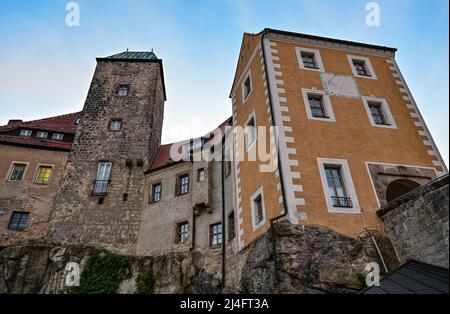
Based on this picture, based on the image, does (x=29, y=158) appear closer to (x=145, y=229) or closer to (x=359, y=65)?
(x=145, y=229)

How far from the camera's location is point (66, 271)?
16.1 m

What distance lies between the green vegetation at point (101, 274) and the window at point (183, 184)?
15.2 feet

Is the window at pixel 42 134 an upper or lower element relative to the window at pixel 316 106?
upper

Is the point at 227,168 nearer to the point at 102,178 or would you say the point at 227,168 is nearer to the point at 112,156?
the point at 102,178

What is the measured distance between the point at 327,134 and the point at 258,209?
3667mm

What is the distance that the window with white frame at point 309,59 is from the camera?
45.0 ft

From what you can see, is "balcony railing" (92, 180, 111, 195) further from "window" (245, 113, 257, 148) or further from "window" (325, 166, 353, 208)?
"window" (325, 166, 353, 208)

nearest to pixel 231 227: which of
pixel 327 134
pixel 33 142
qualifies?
pixel 327 134

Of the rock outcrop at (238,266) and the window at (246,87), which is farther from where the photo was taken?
the window at (246,87)

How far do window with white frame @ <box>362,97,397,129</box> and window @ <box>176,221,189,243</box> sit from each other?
10198 mm

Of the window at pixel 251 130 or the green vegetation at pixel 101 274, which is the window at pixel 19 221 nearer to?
the green vegetation at pixel 101 274

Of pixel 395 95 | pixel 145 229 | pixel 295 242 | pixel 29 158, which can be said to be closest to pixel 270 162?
pixel 295 242

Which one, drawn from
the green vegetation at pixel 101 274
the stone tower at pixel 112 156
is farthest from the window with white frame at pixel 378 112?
the green vegetation at pixel 101 274

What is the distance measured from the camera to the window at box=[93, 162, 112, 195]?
19.0 m
